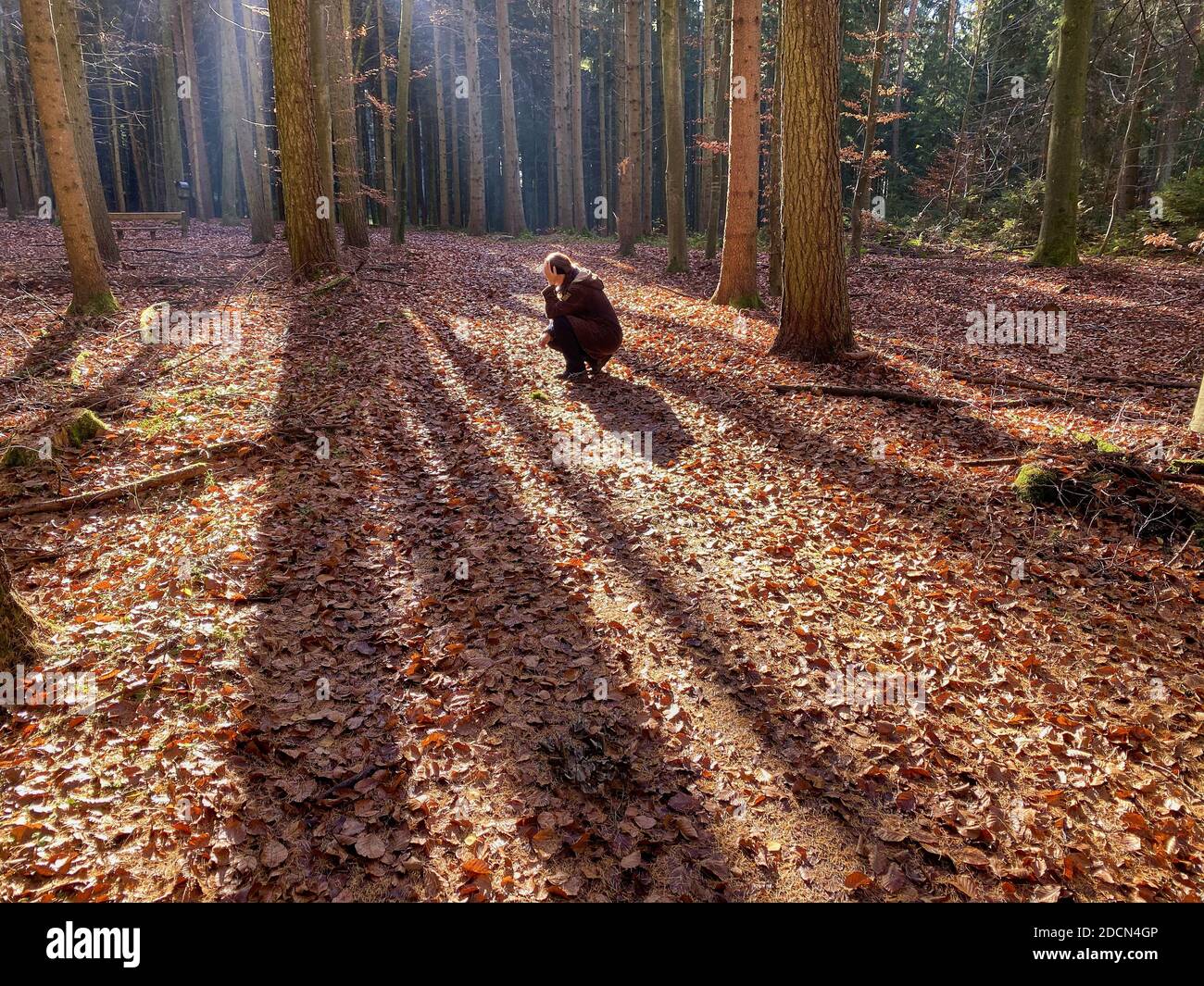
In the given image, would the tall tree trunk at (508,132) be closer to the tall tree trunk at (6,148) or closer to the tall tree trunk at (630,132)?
the tall tree trunk at (630,132)

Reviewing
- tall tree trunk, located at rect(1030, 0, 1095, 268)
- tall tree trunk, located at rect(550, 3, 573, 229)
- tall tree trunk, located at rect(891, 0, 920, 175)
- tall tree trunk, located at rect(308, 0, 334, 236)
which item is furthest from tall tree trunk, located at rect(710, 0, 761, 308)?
tall tree trunk, located at rect(891, 0, 920, 175)

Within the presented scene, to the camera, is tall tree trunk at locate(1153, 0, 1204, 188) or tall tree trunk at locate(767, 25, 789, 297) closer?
tall tree trunk at locate(767, 25, 789, 297)

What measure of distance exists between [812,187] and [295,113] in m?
8.51

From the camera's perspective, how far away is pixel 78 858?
110 inches

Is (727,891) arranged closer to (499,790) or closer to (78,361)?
(499,790)

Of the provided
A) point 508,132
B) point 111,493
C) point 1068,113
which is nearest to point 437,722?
point 111,493

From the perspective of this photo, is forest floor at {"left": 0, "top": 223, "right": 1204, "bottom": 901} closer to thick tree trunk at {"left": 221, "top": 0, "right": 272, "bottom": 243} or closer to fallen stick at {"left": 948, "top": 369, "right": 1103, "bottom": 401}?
fallen stick at {"left": 948, "top": 369, "right": 1103, "bottom": 401}

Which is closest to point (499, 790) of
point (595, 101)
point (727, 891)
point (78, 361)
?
point (727, 891)

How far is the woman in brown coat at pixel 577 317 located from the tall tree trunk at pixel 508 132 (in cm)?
1902

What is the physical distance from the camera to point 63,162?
9.52m

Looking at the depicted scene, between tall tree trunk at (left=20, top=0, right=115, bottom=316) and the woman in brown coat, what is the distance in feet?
21.5

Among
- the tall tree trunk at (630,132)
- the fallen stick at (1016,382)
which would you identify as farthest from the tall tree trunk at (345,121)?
the fallen stick at (1016,382)

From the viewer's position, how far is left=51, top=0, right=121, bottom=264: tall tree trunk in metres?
13.3

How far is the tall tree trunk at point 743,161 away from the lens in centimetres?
1175
